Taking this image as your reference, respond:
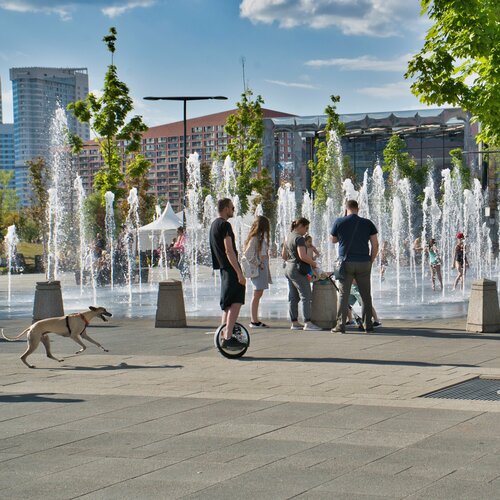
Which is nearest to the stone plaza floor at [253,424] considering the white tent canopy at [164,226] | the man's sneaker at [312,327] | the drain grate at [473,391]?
the drain grate at [473,391]

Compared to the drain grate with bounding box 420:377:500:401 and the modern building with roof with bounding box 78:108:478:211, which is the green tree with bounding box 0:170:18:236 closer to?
the modern building with roof with bounding box 78:108:478:211

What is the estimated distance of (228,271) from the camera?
1180cm

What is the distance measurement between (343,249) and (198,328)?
2957 mm

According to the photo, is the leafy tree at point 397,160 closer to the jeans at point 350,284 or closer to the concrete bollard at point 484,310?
the concrete bollard at point 484,310

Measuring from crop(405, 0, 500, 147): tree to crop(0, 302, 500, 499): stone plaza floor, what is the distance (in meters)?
4.87

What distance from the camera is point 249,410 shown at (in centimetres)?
833

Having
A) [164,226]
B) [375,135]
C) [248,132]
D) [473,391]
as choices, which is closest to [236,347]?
[473,391]

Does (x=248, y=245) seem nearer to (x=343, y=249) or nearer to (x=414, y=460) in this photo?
(x=343, y=249)

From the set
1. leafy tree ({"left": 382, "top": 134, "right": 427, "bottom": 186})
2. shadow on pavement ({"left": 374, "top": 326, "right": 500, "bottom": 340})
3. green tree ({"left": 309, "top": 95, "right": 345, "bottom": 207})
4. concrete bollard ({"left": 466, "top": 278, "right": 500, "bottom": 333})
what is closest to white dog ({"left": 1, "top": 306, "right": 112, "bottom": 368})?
shadow on pavement ({"left": 374, "top": 326, "right": 500, "bottom": 340})

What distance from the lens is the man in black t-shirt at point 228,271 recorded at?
1170 cm

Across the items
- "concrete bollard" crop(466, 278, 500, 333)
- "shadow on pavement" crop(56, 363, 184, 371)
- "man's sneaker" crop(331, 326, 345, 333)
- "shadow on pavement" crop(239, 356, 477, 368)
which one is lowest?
"shadow on pavement" crop(56, 363, 184, 371)

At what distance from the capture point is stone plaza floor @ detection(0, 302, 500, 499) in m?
5.94

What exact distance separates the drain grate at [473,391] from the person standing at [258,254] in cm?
531

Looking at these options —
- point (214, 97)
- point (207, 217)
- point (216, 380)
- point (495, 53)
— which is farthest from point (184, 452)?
point (207, 217)
